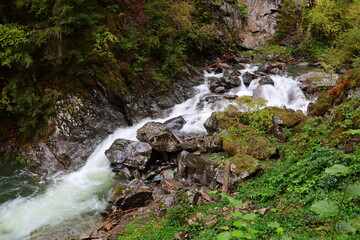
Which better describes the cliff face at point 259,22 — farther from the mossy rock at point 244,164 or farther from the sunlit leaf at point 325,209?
the sunlit leaf at point 325,209

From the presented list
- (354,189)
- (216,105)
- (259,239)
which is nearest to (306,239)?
(259,239)

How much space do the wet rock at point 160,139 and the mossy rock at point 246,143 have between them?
183cm

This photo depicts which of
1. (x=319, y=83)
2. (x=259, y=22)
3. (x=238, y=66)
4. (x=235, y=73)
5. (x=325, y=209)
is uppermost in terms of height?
(x=259, y=22)

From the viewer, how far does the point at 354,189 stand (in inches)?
56.6

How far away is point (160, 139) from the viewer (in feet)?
30.6

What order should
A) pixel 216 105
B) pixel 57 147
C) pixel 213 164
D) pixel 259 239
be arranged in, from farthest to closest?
pixel 216 105, pixel 57 147, pixel 213 164, pixel 259 239

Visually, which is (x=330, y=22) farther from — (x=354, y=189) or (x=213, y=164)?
(x=354, y=189)

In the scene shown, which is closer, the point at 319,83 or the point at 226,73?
the point at 319,83

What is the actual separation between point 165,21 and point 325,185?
12879 millimetres

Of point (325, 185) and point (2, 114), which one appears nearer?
point (325, 185)

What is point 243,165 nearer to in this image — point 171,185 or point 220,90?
point 171,185

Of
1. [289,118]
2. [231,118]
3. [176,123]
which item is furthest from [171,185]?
[289,118]

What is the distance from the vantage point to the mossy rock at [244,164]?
678 centimetres

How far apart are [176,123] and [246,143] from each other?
14.0 ft
